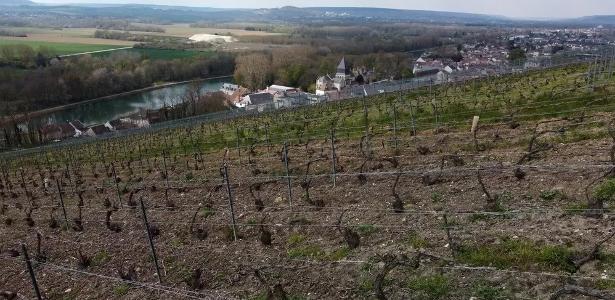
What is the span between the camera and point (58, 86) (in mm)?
75688

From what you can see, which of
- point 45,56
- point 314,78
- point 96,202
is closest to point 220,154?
point 96,202

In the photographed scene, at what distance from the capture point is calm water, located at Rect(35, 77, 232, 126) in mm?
69500

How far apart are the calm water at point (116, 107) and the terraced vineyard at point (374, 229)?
5622 cm

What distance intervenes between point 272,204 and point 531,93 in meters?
Result: 13.8

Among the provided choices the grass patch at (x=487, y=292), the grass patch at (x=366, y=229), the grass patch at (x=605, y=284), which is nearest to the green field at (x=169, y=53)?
the grass patch at (x=366, y=229)

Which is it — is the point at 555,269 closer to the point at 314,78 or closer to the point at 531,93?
the point at 531,93

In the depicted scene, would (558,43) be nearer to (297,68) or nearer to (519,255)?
(297,68)

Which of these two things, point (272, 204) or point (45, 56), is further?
point (45, 56)

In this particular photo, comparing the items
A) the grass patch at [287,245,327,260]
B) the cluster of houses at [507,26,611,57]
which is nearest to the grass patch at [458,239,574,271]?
the grass patch at [287,245,327,260]

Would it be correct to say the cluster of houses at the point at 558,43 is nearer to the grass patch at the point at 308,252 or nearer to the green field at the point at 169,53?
the grass patch at the point at 308,252

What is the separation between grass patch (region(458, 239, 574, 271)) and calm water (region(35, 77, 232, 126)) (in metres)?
62.4

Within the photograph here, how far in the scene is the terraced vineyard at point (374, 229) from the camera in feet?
19.4

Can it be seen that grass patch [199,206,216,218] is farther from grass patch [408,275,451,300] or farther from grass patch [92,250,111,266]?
grass patch [408,275,451,300]

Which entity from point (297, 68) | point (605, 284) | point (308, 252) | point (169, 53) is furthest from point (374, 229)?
point (169, 53)
